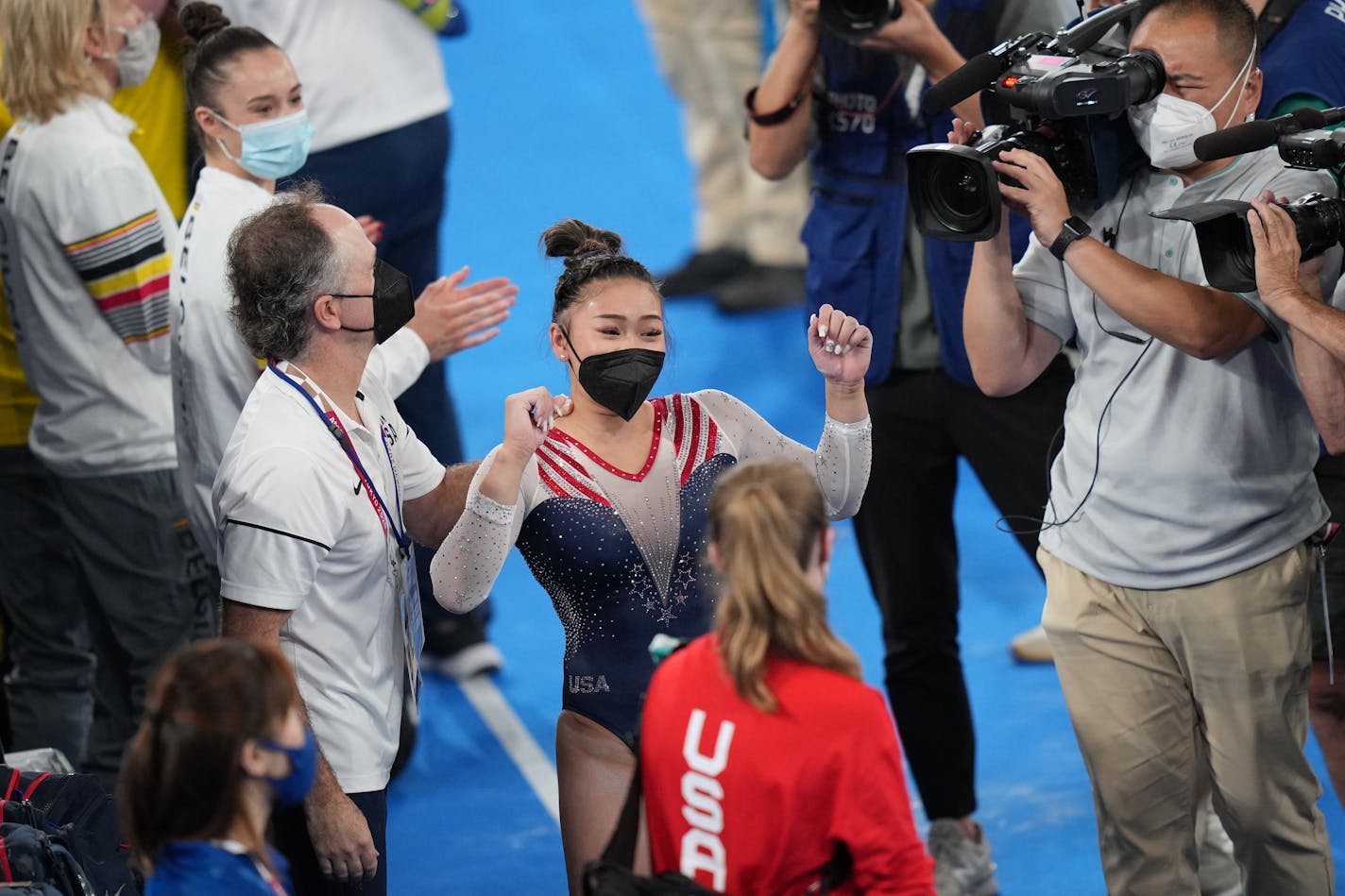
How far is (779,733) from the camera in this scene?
2.55 m

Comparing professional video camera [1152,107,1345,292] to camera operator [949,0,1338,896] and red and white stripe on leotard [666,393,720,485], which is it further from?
red and white stripe on leotard [666,393,720,485]

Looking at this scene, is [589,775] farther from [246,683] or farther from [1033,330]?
[1033,330]

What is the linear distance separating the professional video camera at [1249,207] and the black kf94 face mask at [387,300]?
4.69ft

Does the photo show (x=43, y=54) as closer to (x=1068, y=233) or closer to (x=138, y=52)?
(x=138, y=52)

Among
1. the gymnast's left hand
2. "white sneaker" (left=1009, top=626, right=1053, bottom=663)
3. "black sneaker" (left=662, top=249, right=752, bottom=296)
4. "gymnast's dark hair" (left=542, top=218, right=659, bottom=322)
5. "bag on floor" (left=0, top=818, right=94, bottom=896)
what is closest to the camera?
"bag on floor" (left=0, top=818, right=94, bottom=896)

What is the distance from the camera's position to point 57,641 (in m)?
4.82

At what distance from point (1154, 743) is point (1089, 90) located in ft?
4.22

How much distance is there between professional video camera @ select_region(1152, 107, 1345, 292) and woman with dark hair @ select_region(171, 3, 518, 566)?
5.30 ft

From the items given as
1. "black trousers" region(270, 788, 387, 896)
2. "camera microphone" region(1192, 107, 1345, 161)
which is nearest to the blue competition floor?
"black trousers" region(270, 788, 387, 896)

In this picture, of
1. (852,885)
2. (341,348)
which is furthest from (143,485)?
(852,885)

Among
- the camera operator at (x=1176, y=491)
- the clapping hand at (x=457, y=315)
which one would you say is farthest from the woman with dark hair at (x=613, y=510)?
the clapping hand at (x=457, y=315)

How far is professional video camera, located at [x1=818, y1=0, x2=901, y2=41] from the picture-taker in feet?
13.8

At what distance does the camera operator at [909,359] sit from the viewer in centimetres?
440

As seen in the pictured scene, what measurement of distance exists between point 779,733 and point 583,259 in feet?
4.23
